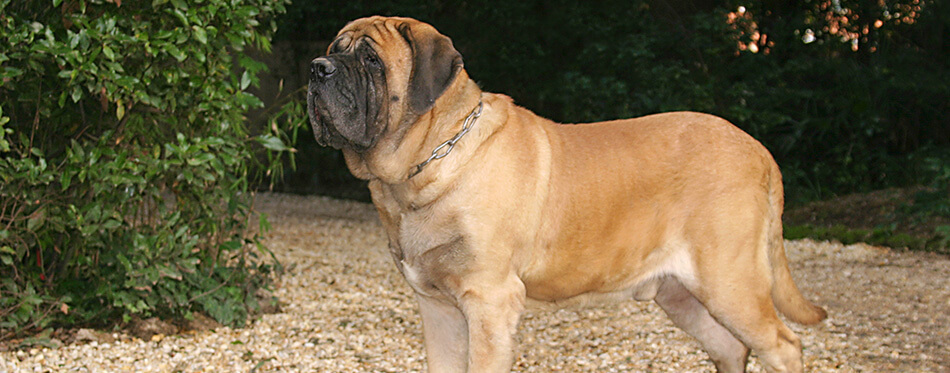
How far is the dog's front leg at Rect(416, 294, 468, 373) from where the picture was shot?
2.96m

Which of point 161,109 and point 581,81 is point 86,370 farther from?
point 581,81

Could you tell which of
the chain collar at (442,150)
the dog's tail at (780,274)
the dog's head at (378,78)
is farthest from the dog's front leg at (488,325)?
the dog's tail at (780,274)

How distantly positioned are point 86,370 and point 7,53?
1347mm

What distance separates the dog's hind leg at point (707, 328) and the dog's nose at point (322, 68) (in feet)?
4.88

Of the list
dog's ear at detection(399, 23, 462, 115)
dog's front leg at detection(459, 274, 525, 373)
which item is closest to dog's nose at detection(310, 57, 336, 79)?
dog's ear at detection(399, 23, 462, 115)

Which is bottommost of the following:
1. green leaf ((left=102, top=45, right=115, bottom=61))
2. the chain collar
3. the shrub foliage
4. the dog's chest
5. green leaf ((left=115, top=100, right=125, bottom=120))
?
the shrub foliage

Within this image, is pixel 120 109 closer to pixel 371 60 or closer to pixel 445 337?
pixel 371 60

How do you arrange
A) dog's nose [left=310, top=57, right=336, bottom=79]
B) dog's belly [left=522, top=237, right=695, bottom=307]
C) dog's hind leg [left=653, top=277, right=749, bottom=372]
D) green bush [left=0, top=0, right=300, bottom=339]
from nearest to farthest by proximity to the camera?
1. dog's nose [left=310, top=57, right=336, bottom=79]
2. dog's belly [left=522, top=237, right=695, bottom=307]
3. dog's hind leg [left=653, top=277, right=749, bottom=372]
4. green bush [left=0, top=0, right=300, bottom=339]

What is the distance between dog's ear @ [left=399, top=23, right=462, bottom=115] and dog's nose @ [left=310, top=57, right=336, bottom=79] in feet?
0.81

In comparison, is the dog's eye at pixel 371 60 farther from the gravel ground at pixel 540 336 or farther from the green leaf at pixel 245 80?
the gravel ground at pixel 540 336

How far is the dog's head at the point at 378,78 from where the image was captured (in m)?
2.57

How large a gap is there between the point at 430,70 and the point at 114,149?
1.91 m

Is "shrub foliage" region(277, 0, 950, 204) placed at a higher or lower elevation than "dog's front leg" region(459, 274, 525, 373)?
lower

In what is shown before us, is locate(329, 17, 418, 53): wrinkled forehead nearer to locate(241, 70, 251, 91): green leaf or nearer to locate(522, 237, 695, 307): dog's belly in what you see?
locate(522, 237, 695, 307): dog's belly
